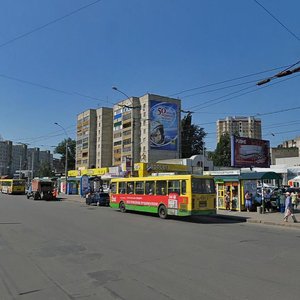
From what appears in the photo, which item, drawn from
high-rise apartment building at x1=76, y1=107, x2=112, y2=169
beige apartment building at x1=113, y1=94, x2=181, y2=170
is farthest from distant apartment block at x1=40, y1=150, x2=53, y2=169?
beige apartment building at x1=113, y1=94, x2=181, y2=170

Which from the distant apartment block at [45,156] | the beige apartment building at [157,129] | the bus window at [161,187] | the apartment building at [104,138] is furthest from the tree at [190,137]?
the bus window at [161,187]

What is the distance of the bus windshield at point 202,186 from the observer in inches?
878

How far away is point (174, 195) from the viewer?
2312 cm

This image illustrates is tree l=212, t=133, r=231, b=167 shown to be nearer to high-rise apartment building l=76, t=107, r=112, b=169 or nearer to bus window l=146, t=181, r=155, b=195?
high-rise apartment building l=76, t=107, r=112, b=169

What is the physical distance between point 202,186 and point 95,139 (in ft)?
368

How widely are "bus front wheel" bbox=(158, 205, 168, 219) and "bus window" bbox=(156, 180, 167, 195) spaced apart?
0.85 metres

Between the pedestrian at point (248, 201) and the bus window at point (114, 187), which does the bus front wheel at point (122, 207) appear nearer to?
the bus window at point (114, 187)

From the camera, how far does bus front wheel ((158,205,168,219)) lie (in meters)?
23.7

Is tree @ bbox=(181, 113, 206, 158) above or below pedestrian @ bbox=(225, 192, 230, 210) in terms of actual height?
above

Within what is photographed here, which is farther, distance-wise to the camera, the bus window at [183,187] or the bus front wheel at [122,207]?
the bus front wheel at [122,207]

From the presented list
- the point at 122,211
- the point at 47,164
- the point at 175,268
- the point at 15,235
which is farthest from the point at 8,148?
the point at 175,268

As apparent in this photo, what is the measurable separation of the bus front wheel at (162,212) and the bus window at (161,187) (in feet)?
2.79

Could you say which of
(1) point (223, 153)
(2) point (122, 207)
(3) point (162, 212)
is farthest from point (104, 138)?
(3) point (162, 212)

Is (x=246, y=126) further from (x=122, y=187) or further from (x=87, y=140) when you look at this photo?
(x=87, y=140)
